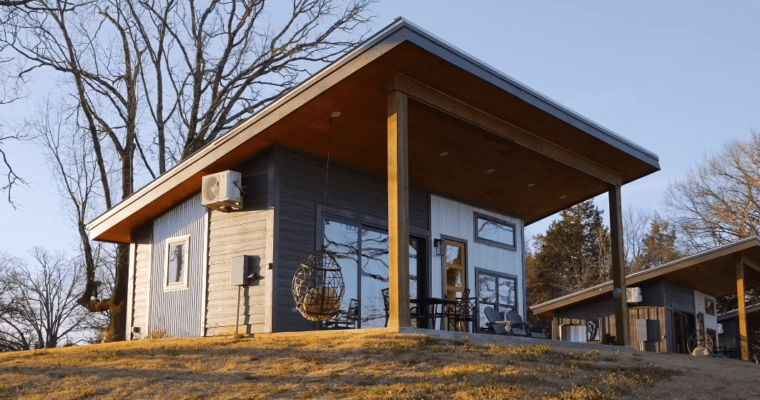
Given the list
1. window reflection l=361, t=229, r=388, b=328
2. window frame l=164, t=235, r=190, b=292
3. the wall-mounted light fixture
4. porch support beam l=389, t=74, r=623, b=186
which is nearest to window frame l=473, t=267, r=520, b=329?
the wall-mounted light fixture

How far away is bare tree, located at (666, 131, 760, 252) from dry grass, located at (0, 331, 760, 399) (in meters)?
21.9

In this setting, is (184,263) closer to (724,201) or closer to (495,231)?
(495,231)

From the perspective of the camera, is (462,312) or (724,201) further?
(724,201)

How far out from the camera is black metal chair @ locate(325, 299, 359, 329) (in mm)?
11812

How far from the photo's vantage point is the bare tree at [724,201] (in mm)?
29312

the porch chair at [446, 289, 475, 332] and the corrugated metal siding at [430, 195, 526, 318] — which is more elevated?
the corrugated metal siding at [430, 195, 526, 318]

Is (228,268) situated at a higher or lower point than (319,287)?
higher

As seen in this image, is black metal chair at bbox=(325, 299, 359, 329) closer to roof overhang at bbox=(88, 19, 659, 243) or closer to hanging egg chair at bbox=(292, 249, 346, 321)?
hanging egg chair at bbox=(292, 249, 346, 321)

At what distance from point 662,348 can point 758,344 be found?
1394 cm

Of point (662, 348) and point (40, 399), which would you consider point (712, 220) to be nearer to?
point (662, 348)

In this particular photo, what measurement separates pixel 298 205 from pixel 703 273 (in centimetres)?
1202

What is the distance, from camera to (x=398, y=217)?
873cm

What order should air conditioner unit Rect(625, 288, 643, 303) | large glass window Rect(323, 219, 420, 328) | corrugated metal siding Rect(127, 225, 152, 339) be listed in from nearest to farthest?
1. large glass window Rect(323, 219, 420, 328)
2. corrugated metal siding Rect(127, 225, 152, 339)
3. air conditioner unit Rect(625, 288, 643, 303)

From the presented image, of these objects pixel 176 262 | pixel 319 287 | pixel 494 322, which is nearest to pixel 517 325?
pixel 494 322
